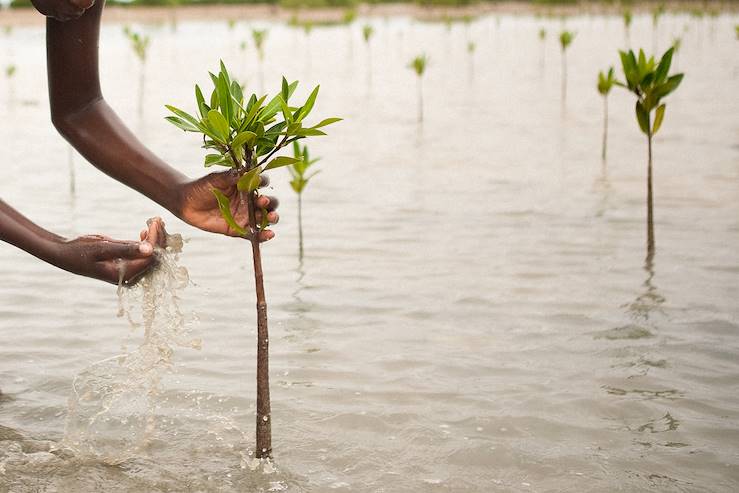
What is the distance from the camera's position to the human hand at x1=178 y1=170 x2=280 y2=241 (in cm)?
262

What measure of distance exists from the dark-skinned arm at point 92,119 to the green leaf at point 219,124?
0.34 metres

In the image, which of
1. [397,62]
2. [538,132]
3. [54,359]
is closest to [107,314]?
[54,359]

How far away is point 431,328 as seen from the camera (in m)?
→ 4.24

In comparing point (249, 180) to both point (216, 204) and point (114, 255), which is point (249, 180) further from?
point (114, 255)

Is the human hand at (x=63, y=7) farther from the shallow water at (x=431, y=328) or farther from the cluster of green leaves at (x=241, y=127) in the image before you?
the shallow water at (x=431, y=328)

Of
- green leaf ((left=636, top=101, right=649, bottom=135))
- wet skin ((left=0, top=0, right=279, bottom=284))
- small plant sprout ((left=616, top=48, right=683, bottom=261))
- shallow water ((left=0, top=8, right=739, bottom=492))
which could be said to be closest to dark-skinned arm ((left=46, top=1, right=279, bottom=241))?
wet skin ((left=0, top=0, right=279, bottom=284))

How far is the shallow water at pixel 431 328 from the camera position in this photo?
118 inches

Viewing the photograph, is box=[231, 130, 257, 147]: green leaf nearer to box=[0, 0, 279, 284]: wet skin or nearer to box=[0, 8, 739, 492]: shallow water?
box=[0, 0, 279, 284]: wet skin

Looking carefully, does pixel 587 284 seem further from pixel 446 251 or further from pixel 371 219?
pixel 371 219

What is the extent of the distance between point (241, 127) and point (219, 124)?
83 mm

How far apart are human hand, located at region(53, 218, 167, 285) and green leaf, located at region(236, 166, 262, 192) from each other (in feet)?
1.19

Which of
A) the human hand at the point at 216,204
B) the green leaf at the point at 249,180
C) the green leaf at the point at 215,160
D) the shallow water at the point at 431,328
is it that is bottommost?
the shallow water at the point at 431,328

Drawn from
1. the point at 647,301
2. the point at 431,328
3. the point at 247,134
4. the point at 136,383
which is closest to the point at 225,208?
the point at 247,134

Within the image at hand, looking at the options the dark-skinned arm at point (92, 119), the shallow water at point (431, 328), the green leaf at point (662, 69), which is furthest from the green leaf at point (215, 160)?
the green leaf at point (662, 69)
